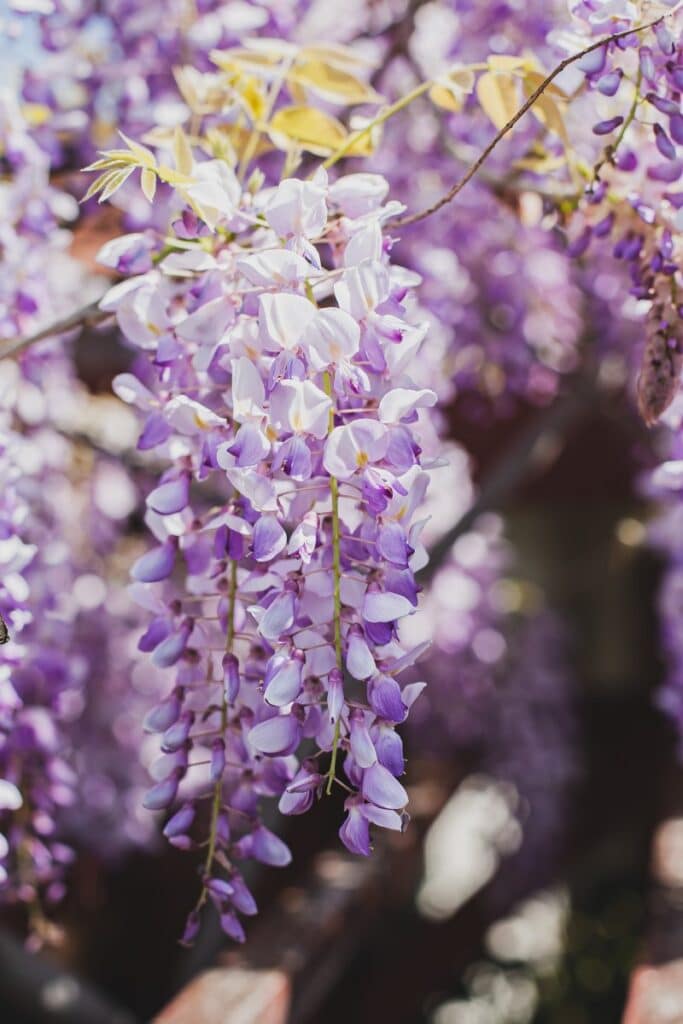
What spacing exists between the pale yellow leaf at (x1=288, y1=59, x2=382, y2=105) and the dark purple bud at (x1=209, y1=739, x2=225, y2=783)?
0.63 metres

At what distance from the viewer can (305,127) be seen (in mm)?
966

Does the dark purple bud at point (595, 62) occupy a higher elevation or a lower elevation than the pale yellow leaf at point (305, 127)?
higher

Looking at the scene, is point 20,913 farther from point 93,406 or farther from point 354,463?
point 354,463

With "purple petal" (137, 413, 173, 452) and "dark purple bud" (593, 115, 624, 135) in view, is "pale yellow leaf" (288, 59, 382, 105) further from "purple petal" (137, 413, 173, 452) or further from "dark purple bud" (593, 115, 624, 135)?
"purple petal" (137, 413, 173, 452)

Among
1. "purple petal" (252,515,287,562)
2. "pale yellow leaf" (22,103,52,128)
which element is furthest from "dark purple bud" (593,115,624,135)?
"pale yellow leaf" (22,103,52,128)

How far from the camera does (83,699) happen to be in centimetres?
201

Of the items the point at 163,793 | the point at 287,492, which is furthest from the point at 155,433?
the point at 163,793

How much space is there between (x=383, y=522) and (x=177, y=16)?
97cm

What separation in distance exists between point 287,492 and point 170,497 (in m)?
Answer: 0.12

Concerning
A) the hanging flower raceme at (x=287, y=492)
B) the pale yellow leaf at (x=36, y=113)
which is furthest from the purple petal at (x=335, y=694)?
the pale yellow leaf at (x=36, y=113)

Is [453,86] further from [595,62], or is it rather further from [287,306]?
[287,306]

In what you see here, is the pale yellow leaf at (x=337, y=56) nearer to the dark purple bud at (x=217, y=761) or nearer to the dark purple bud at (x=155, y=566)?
the dark purple bud at (x=155, y=566)

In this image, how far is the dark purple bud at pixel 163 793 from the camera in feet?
2.61

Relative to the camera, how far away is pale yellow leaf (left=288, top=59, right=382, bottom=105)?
3.31ft
